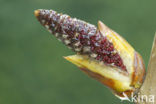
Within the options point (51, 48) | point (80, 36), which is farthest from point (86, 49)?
point (51, 48)

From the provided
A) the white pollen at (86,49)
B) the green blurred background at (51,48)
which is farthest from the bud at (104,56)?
the green blurred background at (51,48)

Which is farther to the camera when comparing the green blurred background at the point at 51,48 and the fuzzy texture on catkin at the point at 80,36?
the green blurred background at the point at 51,48

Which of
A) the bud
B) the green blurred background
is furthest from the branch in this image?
the green blurred background

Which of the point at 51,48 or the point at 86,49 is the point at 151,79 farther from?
the point at 51,48

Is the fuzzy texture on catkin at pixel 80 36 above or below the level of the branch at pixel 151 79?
above

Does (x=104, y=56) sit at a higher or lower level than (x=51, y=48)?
lower

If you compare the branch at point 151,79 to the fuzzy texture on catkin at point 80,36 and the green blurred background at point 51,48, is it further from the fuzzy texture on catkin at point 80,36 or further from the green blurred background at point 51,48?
the green blurred background at point 51,48
